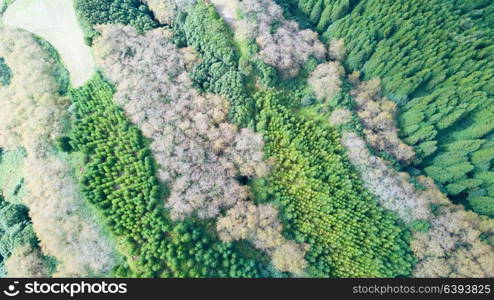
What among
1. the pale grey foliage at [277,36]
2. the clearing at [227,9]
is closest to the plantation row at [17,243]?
the pale grey foliage at [277,36]

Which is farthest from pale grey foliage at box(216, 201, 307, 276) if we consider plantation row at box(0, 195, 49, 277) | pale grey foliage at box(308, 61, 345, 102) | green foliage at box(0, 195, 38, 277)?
green foliage at box(0, 195, 38, 277)

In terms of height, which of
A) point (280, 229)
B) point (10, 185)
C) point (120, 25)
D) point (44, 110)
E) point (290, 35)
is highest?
point (290, 35)

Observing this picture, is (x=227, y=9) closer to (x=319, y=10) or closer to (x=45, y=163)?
(x=319, y=10)

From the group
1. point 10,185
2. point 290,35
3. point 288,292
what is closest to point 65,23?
point 10,185

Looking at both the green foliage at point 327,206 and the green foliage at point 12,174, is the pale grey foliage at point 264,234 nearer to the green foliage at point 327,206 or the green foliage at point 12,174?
the green foliage at point 327,206

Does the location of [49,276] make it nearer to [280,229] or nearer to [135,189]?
[135,189]

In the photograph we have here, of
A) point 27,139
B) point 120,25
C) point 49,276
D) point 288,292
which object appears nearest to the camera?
point 288,292

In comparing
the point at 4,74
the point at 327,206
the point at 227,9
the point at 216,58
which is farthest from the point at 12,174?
the point at 327,206
